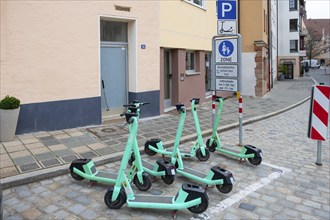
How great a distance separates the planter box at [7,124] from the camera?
6570 millimetres

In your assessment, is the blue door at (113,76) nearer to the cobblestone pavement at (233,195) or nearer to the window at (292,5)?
the cobblestone pavement at (233,195)

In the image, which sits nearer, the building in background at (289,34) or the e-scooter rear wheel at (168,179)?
the e-scooter rear wheel at (168,179)

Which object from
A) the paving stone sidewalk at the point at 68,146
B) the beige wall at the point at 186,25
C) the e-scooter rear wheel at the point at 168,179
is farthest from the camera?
the beige wall at the point at 186,25

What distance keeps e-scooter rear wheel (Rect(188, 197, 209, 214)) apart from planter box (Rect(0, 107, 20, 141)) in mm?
4586

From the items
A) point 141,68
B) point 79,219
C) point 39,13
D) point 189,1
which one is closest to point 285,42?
point 189,1

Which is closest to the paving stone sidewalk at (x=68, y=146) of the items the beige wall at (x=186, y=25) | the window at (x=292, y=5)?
the beige wall at (x=186, y=25)

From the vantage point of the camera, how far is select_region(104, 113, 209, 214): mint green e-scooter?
3.71 m

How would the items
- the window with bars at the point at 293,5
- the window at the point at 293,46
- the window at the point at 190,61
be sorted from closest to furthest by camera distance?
the window at the point at 190,61, the window with bars at the point at 293,5, the window at the point at 293,46

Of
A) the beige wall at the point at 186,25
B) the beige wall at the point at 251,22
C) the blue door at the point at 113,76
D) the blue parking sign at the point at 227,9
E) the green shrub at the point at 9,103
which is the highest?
the beige wall at the point at 251,22

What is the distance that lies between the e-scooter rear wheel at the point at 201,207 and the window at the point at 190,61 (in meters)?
9.79

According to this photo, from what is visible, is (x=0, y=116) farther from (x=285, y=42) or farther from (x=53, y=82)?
(x=285, y=42)

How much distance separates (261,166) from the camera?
5.78 m

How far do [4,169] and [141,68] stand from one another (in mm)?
5298

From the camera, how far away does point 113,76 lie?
9.26 metres
